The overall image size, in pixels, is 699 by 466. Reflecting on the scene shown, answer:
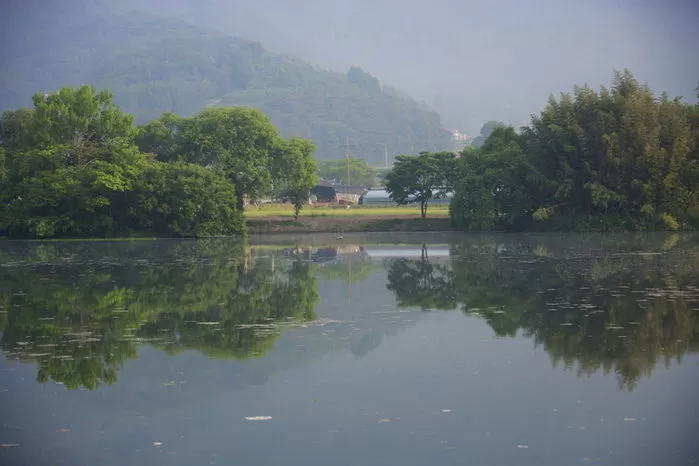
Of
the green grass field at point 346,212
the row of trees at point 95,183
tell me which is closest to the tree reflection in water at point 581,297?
the row of trees at point 95,183

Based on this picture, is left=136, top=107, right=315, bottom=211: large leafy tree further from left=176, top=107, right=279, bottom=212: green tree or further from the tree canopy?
the tree canopy

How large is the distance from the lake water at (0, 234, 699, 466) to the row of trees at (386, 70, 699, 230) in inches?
1056

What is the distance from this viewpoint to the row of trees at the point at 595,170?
51844 millimetres

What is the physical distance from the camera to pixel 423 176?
66.1 meters

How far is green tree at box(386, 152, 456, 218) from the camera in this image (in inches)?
2586

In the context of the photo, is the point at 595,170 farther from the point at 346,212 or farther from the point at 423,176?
the point at 346,212

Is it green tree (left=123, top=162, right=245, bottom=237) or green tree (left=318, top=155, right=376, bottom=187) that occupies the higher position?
green tree (left=318, top=155, right=376, bottom=187)

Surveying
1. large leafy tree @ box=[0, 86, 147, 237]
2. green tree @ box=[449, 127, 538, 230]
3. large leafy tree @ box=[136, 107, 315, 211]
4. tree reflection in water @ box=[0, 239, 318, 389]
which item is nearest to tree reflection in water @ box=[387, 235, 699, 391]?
tree reflection in water @ box=[0, 239, 318, 389]

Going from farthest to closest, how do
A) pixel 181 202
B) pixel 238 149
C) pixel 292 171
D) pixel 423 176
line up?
pixel 423 176, pixel 292 171, pixel 238 149, pixel 181 202

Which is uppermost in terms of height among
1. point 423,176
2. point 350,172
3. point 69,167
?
point 350,172

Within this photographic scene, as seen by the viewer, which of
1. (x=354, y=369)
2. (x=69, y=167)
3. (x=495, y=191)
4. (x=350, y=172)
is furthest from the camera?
(x=350, y=172)

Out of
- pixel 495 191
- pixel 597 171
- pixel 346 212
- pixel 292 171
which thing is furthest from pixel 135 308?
pixel 346 212

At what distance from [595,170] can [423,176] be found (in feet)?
50.5

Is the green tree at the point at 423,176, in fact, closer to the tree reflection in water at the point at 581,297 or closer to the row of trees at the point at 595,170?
the row of trees at the point at 595,170
